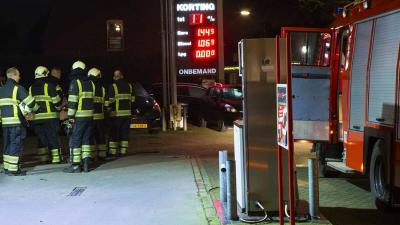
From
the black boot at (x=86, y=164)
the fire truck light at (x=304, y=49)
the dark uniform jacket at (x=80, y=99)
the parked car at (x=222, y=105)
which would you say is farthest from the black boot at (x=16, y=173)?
the parked car at (x=222, y=105)

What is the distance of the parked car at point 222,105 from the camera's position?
63.3ft

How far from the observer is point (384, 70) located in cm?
781

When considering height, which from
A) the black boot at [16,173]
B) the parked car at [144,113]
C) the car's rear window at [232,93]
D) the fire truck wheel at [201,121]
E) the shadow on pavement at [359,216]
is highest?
the car's rear window at [232,93]

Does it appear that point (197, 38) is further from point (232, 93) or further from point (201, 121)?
point (232, 93)

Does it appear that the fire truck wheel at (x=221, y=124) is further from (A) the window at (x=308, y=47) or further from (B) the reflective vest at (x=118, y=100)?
(A) the window at (x=308, y=47)

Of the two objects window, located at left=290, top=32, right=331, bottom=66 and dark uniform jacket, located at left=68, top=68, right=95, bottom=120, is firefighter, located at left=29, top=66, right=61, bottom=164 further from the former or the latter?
window, located at left=290, top=32, right=331, bottom=66

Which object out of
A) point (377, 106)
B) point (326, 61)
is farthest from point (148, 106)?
point (377, 106)

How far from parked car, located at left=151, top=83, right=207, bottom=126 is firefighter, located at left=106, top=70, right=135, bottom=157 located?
8799 millimetres

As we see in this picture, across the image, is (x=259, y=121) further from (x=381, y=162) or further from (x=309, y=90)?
(x=309, y=90)

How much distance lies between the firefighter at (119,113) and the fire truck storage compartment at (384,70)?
627cm

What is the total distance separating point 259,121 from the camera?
22.7 feet

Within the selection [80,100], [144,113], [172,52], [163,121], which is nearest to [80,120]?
[80,100]

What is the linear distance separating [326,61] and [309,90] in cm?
65

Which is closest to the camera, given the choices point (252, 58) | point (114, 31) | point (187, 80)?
point (252, 58)
